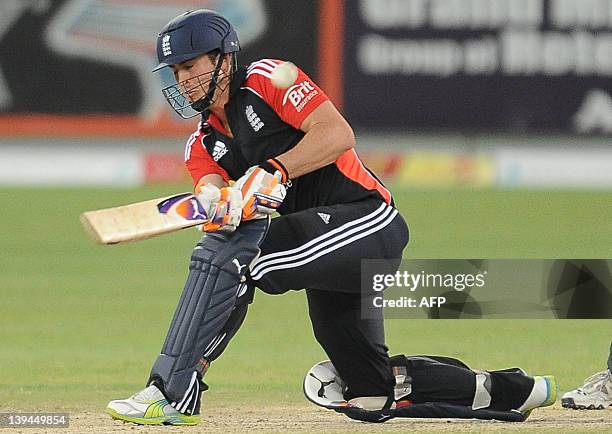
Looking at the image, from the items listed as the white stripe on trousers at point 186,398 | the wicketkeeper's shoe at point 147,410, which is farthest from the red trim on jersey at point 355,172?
the wicketkeeper's shoe at point 147,410

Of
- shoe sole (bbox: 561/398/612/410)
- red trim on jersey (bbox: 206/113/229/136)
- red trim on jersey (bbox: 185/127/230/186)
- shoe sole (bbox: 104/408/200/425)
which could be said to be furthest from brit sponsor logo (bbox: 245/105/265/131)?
shoe sole (bbox: 561/398/612/410)

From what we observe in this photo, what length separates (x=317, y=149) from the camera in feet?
16.6

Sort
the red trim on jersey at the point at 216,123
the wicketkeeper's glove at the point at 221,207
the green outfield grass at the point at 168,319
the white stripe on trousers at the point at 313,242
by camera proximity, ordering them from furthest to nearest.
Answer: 1. the green outfield grass at the point at 168,319
2. the red trim on jersey at the point at 216,123
3. the white stripe on trousers at the point at 313,242
4. the wicketkeeper's glove at the point at 221,207

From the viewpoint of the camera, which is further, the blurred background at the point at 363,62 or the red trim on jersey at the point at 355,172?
the blurred background at the point at 363,62

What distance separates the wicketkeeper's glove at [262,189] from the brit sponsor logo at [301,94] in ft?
0.86

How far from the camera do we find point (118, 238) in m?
4.64

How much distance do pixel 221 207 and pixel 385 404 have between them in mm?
1194

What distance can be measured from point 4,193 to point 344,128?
40.0ft

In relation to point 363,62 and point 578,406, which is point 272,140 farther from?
point 363,62

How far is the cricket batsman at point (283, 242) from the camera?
489cm

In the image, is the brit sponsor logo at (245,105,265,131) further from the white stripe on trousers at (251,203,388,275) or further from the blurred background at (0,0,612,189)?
the blurred background at (0,0,612,189)

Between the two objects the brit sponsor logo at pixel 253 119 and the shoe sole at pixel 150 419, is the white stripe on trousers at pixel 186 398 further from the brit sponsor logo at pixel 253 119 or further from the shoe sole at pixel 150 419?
the brit sponsor logo at pixel 253 119

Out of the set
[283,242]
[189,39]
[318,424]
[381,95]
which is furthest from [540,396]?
[381,95]

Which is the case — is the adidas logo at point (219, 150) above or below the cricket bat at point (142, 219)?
above
